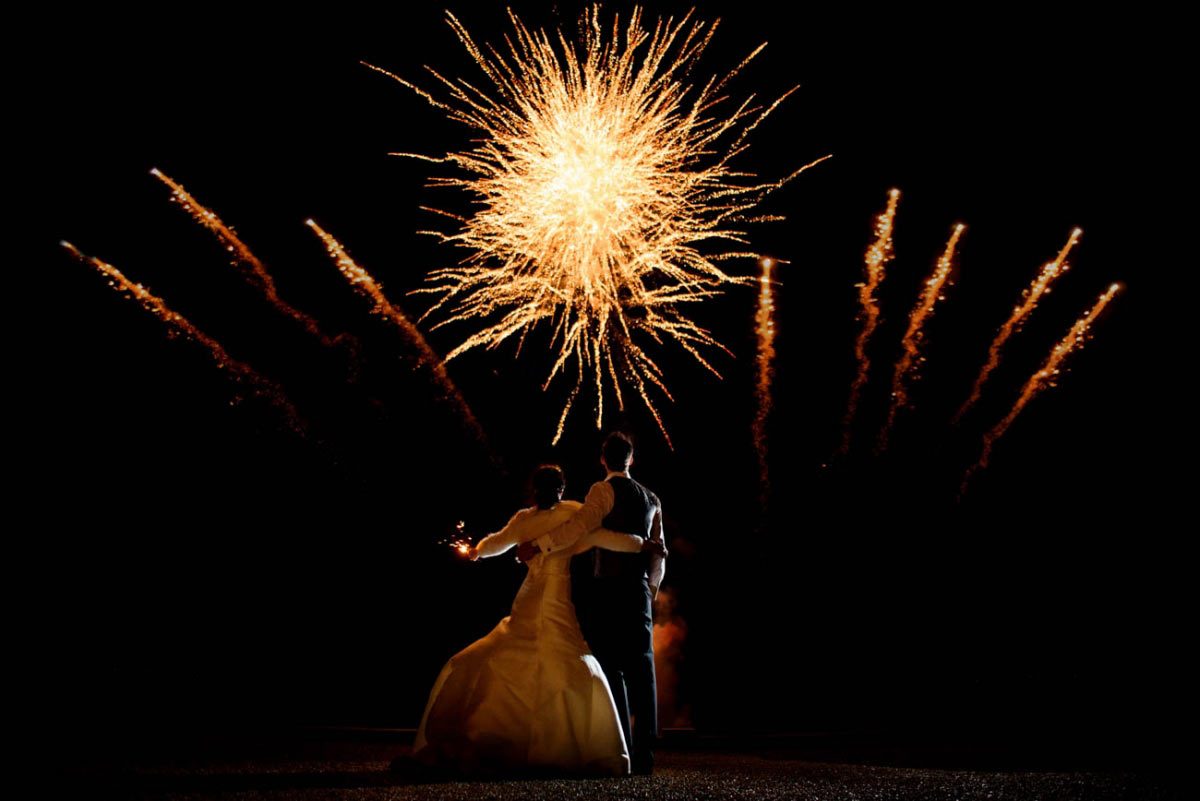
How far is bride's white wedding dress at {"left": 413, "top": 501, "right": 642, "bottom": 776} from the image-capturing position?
4820 mm

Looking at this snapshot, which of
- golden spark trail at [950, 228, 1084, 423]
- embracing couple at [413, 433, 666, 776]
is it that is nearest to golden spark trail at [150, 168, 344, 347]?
embracing couple at [413, 433, 666, 776]

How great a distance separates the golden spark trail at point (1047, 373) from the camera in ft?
40.7

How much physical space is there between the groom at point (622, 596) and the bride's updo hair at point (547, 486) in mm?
245

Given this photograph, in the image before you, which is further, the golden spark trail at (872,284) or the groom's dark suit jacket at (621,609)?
the golden spark trail at (872,284)

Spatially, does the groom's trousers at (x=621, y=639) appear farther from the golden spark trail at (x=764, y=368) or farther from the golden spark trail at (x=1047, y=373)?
the golden spark trail at (x=1047, y=373)

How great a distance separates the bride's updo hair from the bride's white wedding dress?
537mm

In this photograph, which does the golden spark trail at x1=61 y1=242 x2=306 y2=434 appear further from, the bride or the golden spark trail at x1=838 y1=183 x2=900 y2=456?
the bride

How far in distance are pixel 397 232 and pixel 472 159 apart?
240 centimetres

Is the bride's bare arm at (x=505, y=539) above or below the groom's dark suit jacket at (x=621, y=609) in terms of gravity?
above

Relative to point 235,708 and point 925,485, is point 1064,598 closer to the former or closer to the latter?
point 925,485

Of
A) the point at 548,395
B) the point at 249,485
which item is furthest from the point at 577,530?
the point at 249,485

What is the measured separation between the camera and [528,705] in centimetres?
492

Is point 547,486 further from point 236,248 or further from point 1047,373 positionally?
point 1047,373

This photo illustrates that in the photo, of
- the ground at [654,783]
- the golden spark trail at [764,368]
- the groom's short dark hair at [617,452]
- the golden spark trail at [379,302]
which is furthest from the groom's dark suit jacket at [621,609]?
the golden spark trail at [764,368]
